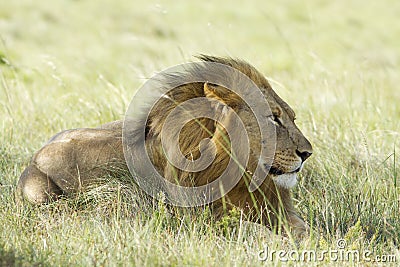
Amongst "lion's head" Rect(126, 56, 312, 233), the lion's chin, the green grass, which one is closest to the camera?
the green grass

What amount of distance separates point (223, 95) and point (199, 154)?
325 millimetres

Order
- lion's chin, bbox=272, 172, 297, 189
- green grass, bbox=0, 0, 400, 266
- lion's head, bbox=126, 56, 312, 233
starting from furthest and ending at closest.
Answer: lion's chin, bbox=272, 172, 297, 189 < lion's head, bbox=126, 56, 312, 233 < green grass, bbox=0, 0, 400, 266

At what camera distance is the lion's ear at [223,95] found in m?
3.38

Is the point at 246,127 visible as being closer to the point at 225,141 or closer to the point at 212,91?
the point at 225,141

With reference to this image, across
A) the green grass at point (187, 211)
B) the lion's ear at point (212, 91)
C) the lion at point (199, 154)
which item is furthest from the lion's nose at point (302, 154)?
the lion's ear at point (212, 91)

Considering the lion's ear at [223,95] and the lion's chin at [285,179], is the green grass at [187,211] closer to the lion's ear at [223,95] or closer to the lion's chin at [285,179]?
the lion's chin at [285,179]

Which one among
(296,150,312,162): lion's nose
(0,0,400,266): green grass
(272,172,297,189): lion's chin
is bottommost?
(0,0,400,266): green grass

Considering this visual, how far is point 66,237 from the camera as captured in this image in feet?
10.5

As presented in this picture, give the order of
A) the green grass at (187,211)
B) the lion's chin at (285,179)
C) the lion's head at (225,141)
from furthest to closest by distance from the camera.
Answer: the lion's chin at (285,179) → the lion's head at (225,141) → the green grass at (187,211)

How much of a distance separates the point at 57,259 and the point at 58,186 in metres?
0.85

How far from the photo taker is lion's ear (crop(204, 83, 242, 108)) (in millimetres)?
3385

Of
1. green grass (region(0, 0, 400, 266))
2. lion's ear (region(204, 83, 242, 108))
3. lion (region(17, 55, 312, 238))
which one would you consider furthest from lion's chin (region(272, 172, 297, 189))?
lion's ear (region(204, 83, 242, 108))

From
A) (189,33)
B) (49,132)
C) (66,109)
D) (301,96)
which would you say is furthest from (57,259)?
(189,33)

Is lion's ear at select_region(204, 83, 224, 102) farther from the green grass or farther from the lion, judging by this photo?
the green grass
